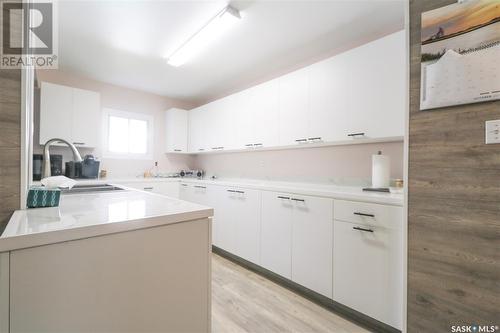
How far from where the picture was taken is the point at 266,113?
2748mm

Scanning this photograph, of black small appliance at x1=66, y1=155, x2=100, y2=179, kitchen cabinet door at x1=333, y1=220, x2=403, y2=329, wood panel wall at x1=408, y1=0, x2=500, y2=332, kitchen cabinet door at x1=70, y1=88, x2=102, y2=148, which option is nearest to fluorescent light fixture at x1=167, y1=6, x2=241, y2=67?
wood panel wall at x1=408, y1=0, x2=500, y2=332

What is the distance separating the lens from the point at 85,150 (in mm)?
3453

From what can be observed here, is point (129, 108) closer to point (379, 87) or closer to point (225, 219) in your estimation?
point (225, 219)

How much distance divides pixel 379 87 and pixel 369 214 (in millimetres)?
1042

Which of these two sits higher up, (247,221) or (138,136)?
(138,136)

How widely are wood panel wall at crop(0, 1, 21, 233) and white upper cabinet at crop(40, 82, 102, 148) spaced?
2.71 m

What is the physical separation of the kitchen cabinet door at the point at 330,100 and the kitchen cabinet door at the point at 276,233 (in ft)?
2.39

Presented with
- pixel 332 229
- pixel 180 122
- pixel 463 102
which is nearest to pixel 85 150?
pixel 180 122

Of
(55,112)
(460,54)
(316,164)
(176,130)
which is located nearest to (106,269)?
(460,54)

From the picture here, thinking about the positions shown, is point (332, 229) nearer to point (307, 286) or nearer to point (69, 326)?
point (307, 286)

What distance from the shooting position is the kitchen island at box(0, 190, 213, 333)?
2.00 feet

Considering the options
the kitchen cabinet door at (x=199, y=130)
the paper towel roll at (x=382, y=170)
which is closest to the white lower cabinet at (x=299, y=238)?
the paper towel roll at (x=382, y=170)

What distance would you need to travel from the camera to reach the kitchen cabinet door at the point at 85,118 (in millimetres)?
3153

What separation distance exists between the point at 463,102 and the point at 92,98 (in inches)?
161
